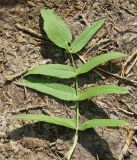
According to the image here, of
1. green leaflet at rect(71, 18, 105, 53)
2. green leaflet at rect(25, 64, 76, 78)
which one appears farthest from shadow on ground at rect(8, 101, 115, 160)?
green leaflet at rect(71, 18, 105, 53)

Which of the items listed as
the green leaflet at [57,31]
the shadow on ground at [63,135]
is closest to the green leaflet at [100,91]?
the shadow on ground at [63,135]

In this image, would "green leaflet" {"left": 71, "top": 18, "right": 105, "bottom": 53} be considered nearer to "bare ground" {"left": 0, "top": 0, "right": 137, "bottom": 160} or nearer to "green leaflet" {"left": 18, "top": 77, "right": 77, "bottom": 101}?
"bare ground" {"left": 0, "top": 0, "right": 137, "bottom": 160}

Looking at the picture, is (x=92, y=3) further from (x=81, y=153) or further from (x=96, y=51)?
(x=81, y=153)

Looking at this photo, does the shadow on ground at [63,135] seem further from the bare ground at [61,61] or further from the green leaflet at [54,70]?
the green leaflet at [54,70]

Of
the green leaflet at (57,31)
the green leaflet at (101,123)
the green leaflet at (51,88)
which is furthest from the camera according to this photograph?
the green leaflet at (57,31)

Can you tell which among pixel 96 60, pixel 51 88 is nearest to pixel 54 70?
pixel 51 88

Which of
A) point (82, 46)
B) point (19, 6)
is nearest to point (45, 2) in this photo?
point (19, 6)
